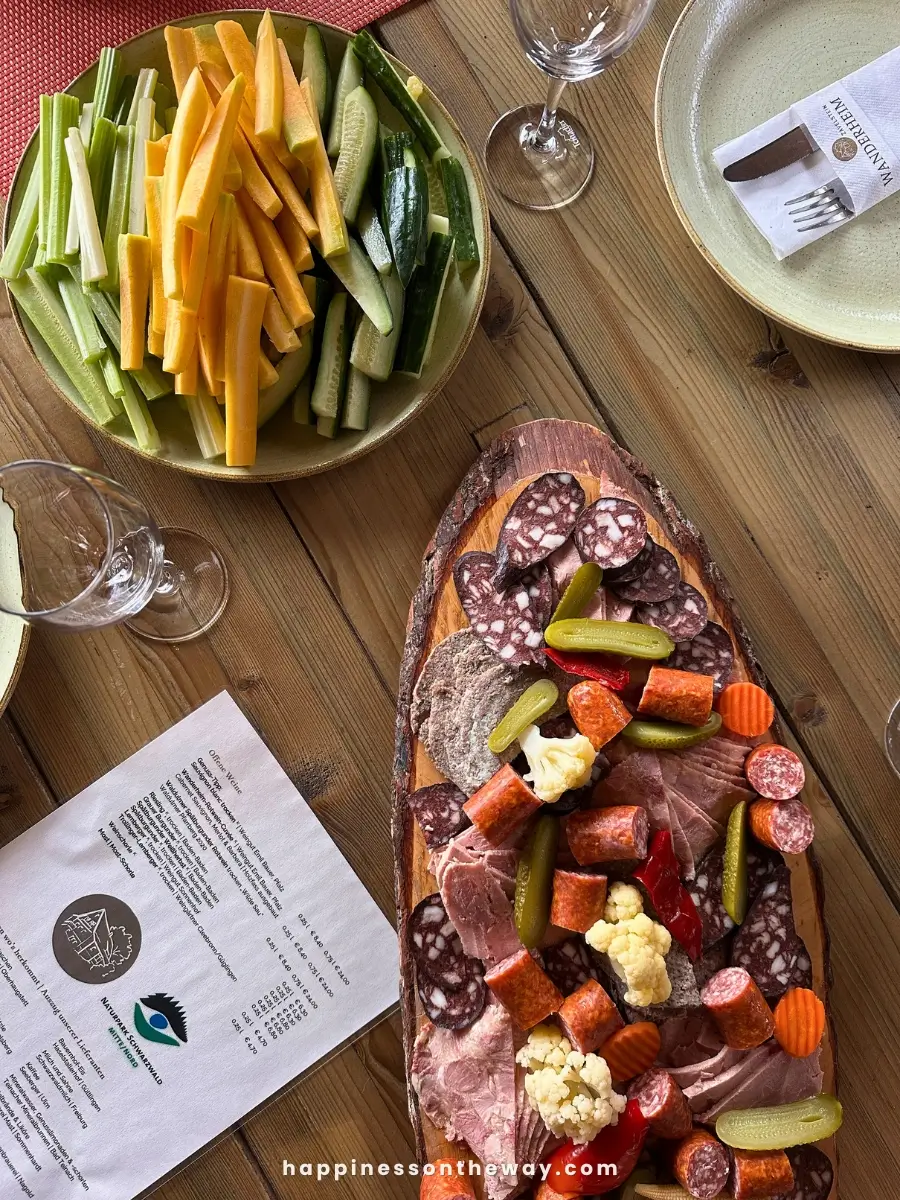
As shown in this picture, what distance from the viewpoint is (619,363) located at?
162 cm

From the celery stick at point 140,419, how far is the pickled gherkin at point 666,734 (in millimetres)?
819

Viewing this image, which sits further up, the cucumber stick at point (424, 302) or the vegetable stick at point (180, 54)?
the vegetable stick at point (180, 54)

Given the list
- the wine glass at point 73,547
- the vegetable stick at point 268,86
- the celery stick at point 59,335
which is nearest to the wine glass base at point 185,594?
the wine glass at point 73,547

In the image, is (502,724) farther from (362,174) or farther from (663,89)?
(663,89)

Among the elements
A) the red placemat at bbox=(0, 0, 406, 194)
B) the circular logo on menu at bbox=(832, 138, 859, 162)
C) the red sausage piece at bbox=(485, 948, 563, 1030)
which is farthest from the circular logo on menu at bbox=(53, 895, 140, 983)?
the circular logo on menu at bbox=(832, 138, 859, 162)

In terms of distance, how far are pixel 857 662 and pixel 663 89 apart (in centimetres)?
99

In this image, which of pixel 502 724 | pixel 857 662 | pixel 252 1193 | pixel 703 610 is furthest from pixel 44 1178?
pixel 857 662

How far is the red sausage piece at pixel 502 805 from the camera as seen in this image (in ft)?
4.21

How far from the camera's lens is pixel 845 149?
1.50m

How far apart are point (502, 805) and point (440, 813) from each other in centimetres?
16

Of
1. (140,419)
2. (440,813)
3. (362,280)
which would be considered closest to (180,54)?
(362,280)

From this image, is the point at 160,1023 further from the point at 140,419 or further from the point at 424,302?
the point at 424,302

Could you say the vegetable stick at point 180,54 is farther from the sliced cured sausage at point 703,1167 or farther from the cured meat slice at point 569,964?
the sliced cured sausage at point 703,1167

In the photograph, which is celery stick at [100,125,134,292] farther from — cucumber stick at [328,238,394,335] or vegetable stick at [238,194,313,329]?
cucumber stick at [328,238,394,335]
